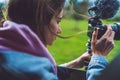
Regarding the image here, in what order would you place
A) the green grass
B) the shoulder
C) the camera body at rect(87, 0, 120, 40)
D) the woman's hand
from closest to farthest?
1. the shoulder
2. the woman's hand
3. the camera body at rect(87, 0, 120, 40)
4. the green grass

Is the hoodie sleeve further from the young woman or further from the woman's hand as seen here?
the young woman

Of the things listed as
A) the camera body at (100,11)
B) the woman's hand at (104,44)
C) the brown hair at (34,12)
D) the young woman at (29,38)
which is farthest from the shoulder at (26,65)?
the camera body at (100,11)

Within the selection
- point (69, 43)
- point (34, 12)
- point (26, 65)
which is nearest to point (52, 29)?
point (34, 12)

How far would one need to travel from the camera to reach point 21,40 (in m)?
0.99

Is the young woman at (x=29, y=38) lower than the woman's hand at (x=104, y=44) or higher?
higher

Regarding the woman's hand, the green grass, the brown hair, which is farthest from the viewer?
the green grass

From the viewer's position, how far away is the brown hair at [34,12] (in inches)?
41.9

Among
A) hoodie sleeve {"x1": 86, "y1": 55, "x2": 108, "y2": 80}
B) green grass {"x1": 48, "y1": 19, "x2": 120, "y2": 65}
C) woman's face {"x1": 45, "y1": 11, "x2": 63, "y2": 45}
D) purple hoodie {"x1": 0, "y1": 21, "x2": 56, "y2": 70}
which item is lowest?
green grass {"x1": 48, "y1": 19, "x2": 120, "y2": 65}

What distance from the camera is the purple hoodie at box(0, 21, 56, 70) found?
99 cm

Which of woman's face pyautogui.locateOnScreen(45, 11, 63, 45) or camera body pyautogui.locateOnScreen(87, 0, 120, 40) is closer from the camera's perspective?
woman's face pyautogui.locateOnScreen(45, 11, 63, 45)

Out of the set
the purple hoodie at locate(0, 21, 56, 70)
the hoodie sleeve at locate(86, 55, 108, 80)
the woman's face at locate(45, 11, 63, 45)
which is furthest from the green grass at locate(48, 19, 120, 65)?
the purple hoodie at locate(0, 21, 56, 70)

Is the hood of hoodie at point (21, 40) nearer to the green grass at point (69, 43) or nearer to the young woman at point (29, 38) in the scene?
the young woman at point (29, 38)

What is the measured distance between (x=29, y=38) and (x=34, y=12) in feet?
0.32

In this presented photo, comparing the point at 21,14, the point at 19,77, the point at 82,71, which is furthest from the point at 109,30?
the point at 19,77
